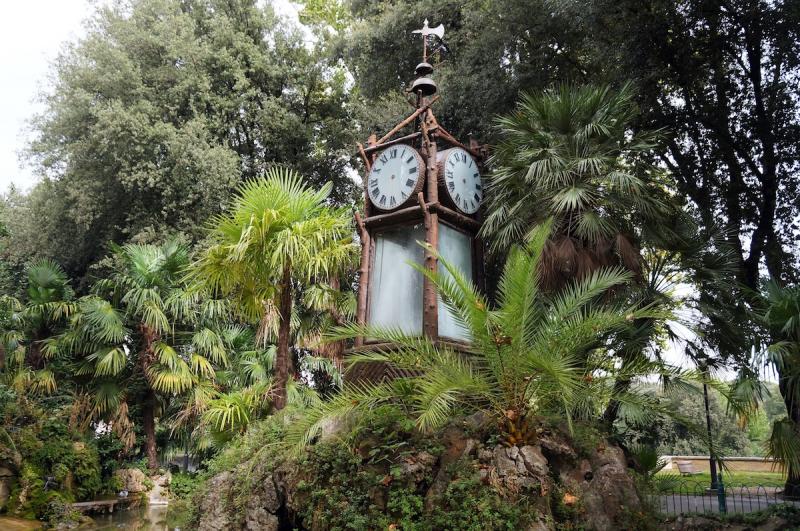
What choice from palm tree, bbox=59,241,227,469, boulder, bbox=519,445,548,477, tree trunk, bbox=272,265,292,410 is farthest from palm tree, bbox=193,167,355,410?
palm tree, bbox=59,241,227,469

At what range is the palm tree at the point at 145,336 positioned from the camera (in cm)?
1587

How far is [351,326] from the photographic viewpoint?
7395mm

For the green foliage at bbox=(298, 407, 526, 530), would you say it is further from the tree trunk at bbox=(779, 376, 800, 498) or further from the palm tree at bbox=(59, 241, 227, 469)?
the palm tree at bbox=(59, 241, 227, 469)

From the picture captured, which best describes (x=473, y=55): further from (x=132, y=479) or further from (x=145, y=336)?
(x=132, y=479)

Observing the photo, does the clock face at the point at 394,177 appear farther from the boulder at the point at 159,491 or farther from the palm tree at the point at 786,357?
the boulder at the point at 159,491

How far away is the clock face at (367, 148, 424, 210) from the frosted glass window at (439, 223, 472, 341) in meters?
0.80

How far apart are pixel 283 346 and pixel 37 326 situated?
438 inches

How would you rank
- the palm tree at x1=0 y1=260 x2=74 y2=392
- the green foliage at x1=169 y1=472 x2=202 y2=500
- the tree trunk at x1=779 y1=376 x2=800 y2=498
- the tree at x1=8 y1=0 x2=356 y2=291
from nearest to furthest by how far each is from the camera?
the tree trunk at x1=779 y1=376 x2=800 y2=498
the palm tree at x1=0 y1=260 x2=74 y2=392
the green foliage at x1=169 y1=472 x2=202 y2=500
the tree at x1=8 y1=0 x2=356 y2=291

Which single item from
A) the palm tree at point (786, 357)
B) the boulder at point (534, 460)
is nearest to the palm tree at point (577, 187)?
the palm tree at point (786, 357)

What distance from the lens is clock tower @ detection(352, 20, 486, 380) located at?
9.48 m

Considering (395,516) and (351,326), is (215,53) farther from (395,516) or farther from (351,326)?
(395,516)

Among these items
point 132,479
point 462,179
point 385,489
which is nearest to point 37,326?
point 132,479

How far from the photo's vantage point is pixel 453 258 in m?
9.96

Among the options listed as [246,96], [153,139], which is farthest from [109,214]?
[246,96]
